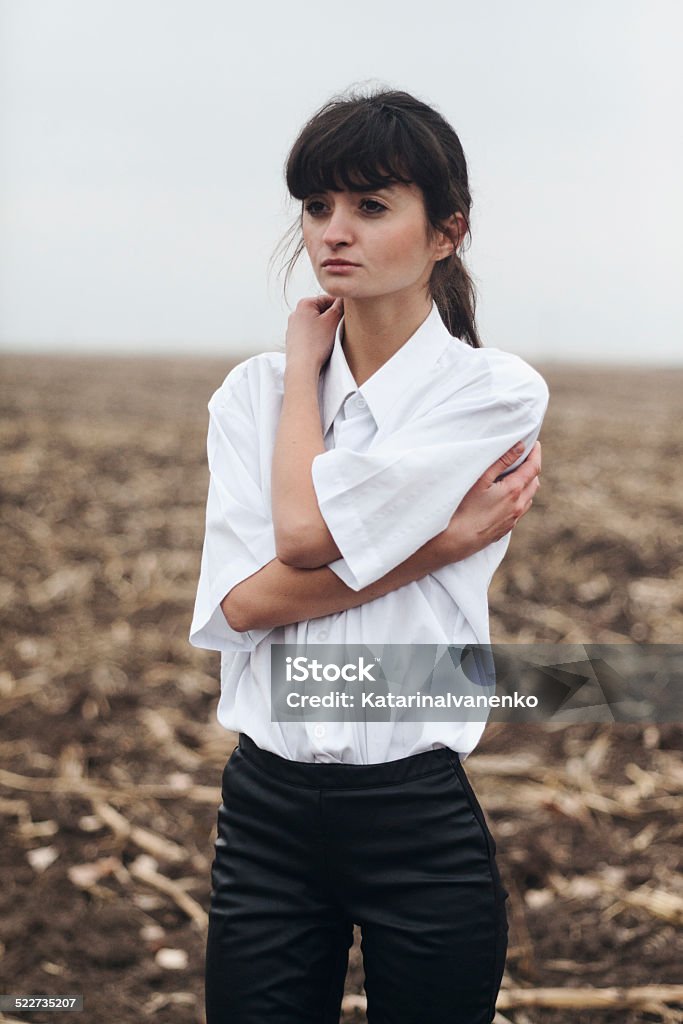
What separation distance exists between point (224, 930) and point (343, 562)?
→ 1.66 ft

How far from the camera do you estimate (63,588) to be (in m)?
5.02

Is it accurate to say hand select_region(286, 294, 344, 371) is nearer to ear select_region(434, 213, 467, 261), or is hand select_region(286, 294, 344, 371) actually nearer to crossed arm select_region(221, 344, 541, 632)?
crossed arm select_region(221, 344, 541, 632)

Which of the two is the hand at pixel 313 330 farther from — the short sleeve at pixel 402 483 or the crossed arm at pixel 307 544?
the short sleeve at pixel 402 483

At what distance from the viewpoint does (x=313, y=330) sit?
148 centimetres

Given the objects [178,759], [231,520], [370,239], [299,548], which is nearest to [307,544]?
[299,548]

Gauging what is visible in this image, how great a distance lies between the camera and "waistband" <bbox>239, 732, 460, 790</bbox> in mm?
1347

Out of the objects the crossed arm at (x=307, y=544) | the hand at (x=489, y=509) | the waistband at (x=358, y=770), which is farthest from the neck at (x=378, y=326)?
the waistband at (x=358, y=770)

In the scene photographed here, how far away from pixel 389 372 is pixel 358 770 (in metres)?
0.50

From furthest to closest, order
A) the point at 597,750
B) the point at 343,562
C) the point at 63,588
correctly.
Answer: the point at 63,588, the point at 597,750, the point at 343,562

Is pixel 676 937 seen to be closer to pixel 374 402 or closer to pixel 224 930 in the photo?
pixel 224 930

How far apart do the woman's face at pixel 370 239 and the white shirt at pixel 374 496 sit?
0.10 m

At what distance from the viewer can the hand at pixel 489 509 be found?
4.51ft

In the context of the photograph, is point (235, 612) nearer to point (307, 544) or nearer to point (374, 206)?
point (307, 544)

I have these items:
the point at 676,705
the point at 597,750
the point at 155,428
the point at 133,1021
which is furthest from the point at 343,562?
the point at 155,428
